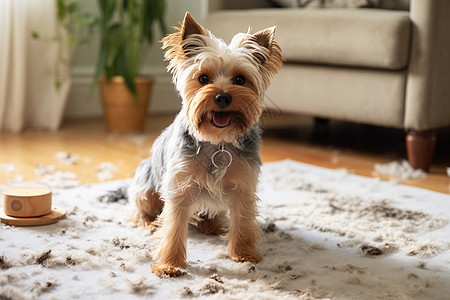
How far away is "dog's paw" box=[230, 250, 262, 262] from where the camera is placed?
1.66 metres

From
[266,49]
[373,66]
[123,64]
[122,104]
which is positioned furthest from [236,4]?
[266,49]

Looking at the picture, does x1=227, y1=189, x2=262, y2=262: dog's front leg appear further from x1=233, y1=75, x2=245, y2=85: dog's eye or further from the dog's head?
x1=233, y1=75, x2=245, y2=85: dog's eye

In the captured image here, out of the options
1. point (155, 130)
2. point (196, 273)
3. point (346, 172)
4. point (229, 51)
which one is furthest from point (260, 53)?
point (155, 130)

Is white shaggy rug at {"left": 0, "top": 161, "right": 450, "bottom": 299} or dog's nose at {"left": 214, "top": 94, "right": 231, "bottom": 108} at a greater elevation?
dog's nose at {"left": 214, "top": 94, "right": 231, "bottom": 108}

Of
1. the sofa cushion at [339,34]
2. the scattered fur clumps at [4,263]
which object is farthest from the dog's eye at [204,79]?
the sofa cushion at [339,34]

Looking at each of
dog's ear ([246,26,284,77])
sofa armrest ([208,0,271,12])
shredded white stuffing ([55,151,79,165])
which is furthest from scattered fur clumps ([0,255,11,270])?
sofa armrest ([208,0,271,12])

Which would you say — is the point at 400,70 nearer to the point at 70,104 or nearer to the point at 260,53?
the point at 260,53

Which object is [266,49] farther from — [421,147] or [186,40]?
[421,147]

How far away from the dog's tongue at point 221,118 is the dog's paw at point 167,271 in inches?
15.5

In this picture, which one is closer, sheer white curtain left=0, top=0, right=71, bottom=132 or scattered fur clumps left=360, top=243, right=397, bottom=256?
scattered fur clumps left=360, top=243, right=397, bottom=256

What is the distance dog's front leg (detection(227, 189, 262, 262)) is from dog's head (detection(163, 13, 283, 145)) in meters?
0.19

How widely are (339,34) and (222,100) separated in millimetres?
1580

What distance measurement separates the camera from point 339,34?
2.88 m

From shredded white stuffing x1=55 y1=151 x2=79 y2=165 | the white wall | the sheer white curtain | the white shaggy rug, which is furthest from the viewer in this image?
the white wall
